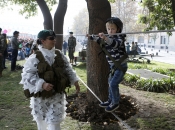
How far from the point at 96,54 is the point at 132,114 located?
163 cm

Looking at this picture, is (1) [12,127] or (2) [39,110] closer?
(2) [39,110]

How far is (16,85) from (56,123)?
5724mm

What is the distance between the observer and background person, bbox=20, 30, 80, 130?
3252mm

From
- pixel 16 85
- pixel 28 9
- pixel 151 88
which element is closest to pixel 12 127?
pixel 16 85

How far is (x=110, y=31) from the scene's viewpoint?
10.8 feet

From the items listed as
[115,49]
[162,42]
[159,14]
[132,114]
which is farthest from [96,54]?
[162,42]

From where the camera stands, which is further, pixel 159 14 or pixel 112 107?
pixel 159 14

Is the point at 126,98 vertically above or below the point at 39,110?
below

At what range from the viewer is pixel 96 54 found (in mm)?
5441

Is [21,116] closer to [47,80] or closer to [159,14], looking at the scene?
[47,80]

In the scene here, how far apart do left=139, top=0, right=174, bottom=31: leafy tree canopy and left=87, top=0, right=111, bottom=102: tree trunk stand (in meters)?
7.56

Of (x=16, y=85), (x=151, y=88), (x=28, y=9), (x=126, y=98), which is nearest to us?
(x=126, y=98)

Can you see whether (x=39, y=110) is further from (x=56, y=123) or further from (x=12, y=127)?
(x=12, y=127)

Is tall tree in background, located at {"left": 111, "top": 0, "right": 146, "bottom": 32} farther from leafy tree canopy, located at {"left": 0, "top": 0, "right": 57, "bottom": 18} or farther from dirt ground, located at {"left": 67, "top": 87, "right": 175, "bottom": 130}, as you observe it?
dirt ground, located at {"left": 67, "top": 87, "right": 175, "bottom": 130}
